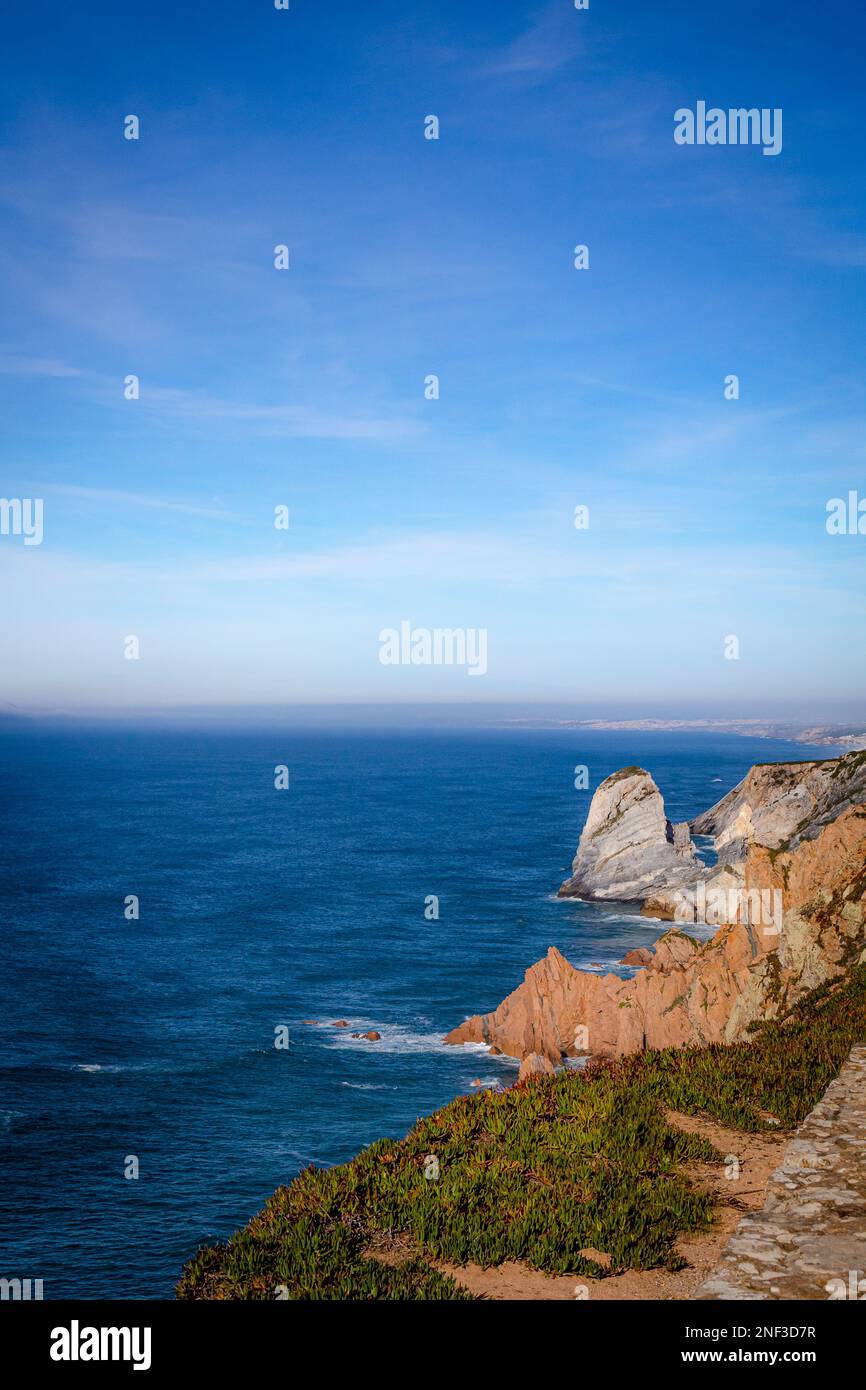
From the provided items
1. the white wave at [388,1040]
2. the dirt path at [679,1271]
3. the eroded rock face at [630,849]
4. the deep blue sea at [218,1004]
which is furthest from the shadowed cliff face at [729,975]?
the eroded rock face at [630,849]

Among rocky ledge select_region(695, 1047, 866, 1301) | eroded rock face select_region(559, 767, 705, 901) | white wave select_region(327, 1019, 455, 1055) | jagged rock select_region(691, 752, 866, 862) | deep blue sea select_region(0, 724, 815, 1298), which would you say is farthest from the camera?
eroded rock face select_region(559, 767, 705, 901)

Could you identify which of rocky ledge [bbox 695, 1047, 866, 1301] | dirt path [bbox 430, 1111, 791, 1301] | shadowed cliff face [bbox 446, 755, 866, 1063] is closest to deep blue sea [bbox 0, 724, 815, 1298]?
shadowed cliff face [bbox 446, 755, 866, 1063]

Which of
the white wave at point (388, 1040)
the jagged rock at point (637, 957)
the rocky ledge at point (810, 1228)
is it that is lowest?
the white wave at point (388, 1040)

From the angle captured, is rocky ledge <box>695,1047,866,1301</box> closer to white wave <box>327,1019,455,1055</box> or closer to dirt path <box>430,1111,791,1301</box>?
dirt path <box>430,1111,791,1301</box>

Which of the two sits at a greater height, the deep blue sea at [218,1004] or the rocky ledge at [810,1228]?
the rocky ledge at [810,1228]

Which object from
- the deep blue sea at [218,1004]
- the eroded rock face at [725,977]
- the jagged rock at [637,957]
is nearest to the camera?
the eroded rock face at [725,977]

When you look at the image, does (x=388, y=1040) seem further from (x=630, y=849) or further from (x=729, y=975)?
(x=630, y=849)

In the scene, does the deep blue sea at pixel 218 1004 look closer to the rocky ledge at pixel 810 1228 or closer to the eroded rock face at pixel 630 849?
the eroded rock face at pixel 630 849
